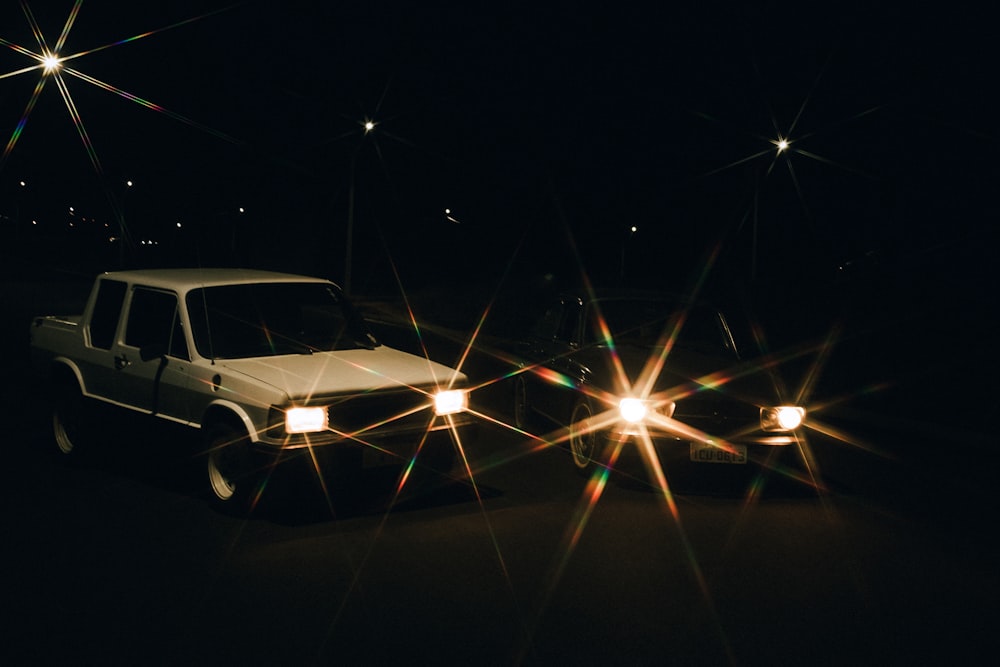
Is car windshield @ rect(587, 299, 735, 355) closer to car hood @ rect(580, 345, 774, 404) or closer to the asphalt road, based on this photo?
car hood @ rect(580, 345, 774, 404)

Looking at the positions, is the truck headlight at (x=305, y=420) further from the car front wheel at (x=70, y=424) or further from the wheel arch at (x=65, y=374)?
the wheel arch at (x=65, y=374)

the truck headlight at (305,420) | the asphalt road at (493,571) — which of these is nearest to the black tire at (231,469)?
the asphalt road at (493,571)

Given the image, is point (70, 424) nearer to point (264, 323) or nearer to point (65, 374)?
point (65, 374)

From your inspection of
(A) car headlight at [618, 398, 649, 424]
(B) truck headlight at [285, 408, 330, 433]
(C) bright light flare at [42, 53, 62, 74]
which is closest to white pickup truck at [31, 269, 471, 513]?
(B) truck headlight at [285, 408, 330, 433]

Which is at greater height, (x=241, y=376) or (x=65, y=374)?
(x=65, y=374)

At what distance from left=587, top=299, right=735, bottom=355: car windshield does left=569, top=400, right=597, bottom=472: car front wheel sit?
0.79m

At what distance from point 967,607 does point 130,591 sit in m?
4.53

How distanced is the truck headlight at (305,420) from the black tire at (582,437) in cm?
260

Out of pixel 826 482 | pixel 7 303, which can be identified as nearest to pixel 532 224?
pixel 7 303

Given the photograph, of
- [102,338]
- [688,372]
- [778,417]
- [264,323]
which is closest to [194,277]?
[264,323]

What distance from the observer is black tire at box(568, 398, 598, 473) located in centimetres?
768

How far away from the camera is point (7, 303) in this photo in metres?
27.8

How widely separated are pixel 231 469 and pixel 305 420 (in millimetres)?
794

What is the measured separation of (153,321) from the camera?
7.03 metres
